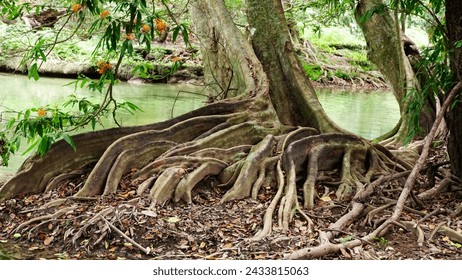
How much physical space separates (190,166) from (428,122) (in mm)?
4608

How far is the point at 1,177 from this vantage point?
6820 mm

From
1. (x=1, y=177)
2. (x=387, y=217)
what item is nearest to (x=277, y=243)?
(x=387, y=217)

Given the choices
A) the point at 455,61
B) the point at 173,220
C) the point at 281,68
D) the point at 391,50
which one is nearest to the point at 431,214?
the point at 455,61

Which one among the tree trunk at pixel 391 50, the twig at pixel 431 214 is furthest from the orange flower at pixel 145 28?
the tree trunk at pixel 391 50

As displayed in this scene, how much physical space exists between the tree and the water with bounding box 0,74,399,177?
4.09m

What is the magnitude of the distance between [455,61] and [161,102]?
10.4 meters

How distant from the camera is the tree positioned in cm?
513

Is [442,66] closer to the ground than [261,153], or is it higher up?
higher up

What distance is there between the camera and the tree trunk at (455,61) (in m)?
4.93

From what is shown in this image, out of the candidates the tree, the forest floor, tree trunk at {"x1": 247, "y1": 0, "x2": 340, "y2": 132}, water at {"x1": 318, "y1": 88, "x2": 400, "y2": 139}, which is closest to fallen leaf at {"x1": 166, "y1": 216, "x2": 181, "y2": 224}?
the forest floor

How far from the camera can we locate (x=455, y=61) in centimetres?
498

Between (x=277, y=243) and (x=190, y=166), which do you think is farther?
(x=190, y=166)

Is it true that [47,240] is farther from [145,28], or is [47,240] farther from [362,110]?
[362,110]

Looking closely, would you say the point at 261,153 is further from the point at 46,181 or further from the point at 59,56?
the point at 59,56
